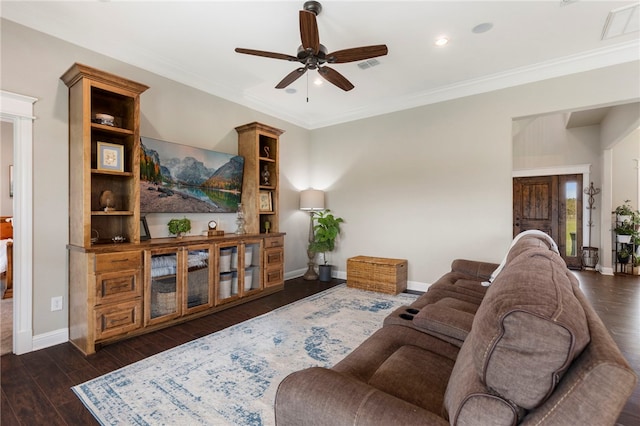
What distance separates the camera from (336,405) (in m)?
1.00

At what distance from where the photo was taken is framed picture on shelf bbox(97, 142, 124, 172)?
289 cm

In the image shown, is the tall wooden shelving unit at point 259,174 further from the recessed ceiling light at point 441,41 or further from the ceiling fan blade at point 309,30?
the recessed ceiling light at point 441,41

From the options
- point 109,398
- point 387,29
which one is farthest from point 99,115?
point 387,29

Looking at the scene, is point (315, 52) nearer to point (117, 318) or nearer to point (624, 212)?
point (117, 318)

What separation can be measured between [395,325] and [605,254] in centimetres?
669

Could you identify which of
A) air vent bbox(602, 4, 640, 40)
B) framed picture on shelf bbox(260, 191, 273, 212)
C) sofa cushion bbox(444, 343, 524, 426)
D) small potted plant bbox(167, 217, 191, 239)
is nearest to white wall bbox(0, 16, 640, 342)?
air vent bbox(602, 4, 640, 40)

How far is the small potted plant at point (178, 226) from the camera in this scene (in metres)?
3.56

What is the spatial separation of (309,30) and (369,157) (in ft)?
10.1

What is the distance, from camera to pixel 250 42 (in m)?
3.19

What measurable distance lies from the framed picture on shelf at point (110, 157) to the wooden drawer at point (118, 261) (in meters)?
0.85

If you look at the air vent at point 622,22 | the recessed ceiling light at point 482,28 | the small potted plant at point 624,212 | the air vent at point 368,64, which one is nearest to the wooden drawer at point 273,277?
the air vent at point 368,64

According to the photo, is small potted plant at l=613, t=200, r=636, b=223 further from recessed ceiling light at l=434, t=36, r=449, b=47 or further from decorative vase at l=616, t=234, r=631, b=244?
recessed ceiling light at l=434, t=36, r=449, b=47

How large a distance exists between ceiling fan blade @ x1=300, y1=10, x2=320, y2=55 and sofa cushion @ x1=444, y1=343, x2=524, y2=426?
7.79 ft

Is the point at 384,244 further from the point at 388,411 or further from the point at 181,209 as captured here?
the point at 388,411
